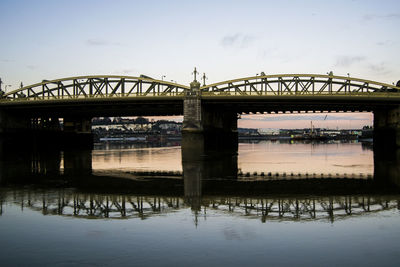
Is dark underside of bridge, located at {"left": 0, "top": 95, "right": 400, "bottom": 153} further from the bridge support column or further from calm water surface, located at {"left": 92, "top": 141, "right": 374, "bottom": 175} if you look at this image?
calm water surface, located at {"left": 92, "top": 141, "right": 374, "bottom": 175}

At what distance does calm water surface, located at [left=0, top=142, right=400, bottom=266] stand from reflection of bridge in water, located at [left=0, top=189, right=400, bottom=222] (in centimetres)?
4

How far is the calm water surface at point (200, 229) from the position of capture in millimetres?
11391

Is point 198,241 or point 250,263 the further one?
point 198,241

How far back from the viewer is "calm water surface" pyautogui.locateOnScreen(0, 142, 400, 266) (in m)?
11.4

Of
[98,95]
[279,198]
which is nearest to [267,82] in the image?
[98,95]

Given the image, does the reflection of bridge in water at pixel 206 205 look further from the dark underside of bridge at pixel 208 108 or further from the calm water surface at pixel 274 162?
the dark underside of bridge at pixel 208 108

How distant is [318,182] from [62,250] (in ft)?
66.5

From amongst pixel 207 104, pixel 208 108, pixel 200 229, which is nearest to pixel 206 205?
pixel 200 229

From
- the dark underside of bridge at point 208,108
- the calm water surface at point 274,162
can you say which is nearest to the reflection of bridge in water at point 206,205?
the calm water surface at point 274,162

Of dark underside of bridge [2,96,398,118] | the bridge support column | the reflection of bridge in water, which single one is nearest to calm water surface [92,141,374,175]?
the bridge support column

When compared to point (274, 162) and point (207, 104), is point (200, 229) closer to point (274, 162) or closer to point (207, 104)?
point (274, 162)

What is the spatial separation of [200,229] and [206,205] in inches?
190

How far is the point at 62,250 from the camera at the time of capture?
1215 centimetres

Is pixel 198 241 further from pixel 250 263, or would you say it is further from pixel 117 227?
pixel 117 227
